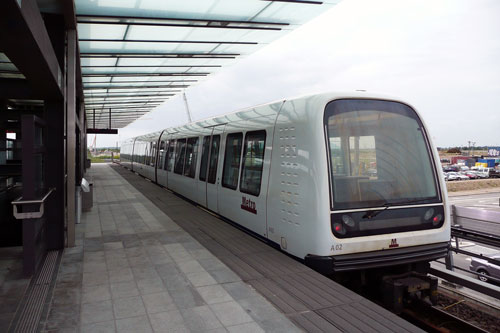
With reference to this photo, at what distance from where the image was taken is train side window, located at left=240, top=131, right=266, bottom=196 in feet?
20.9

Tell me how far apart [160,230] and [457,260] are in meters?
15.3

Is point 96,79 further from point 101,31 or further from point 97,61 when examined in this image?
point 101,31

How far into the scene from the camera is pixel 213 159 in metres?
8.98

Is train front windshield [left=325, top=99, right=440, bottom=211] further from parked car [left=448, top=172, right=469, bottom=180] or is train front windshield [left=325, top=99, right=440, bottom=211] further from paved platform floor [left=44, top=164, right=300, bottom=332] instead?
parked car [left=448, top=172, right=469, bottom=180]

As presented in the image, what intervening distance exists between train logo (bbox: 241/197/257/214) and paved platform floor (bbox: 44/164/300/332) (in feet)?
3.59

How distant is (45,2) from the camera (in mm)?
5266

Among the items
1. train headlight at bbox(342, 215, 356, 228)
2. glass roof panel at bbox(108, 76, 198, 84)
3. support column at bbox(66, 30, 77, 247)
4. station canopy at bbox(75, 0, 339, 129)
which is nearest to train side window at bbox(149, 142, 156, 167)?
glass roof panel at bbox(108, 76, 198, 84)

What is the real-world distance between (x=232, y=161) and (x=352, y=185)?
3354mm

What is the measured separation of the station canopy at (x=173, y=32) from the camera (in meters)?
7.18

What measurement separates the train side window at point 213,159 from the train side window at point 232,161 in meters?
0.61

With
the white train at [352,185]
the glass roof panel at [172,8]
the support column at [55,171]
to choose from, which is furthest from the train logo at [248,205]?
the glass roof panel at [172,8]

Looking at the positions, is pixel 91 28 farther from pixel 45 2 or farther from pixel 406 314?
pixel 406 314

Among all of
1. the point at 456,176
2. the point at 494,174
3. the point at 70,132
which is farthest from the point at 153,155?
the point at 494,174

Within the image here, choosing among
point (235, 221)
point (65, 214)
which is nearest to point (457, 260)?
point (235, 221)
